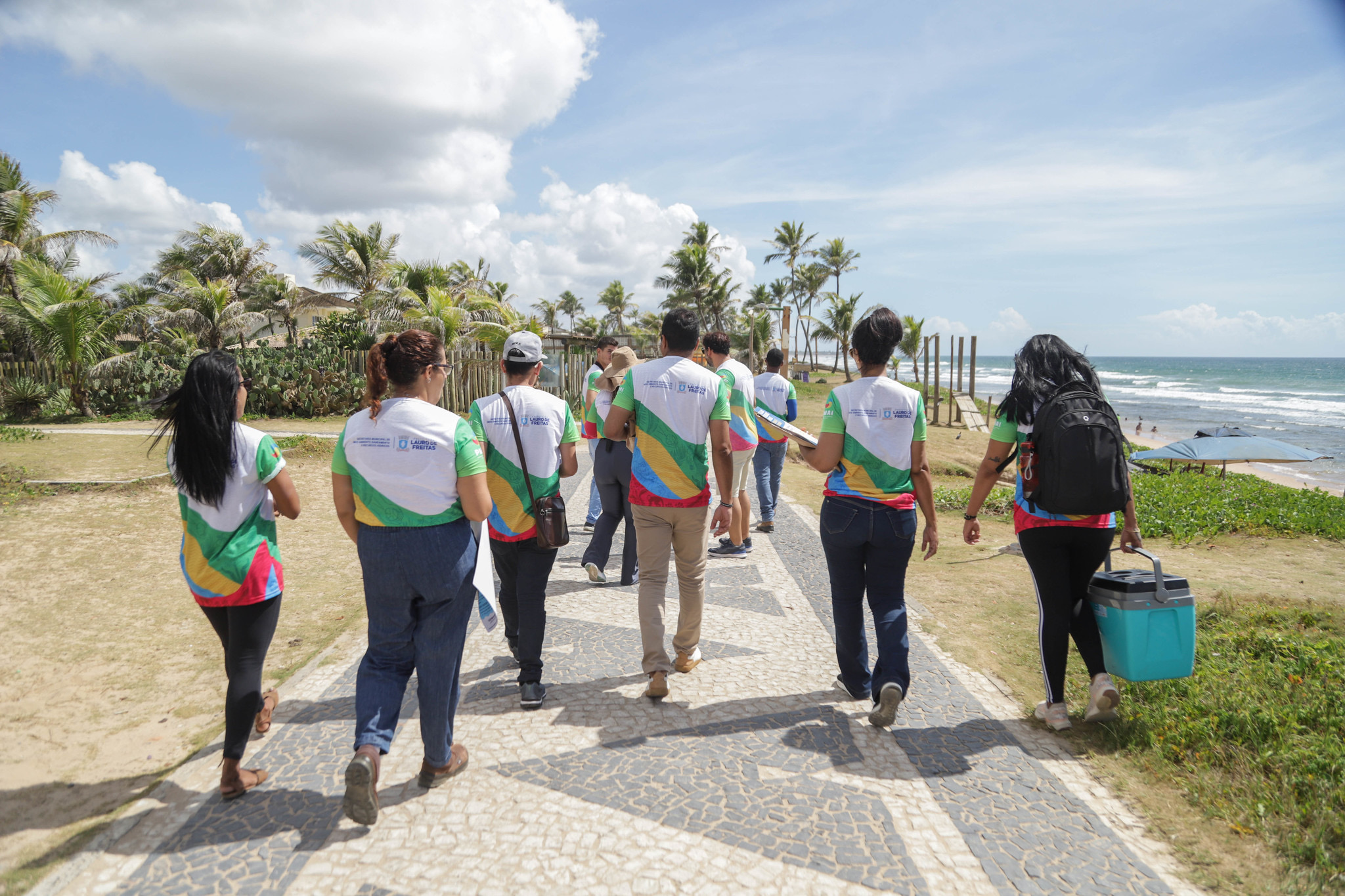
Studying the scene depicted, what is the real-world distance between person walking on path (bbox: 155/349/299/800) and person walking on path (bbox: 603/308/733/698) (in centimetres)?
148

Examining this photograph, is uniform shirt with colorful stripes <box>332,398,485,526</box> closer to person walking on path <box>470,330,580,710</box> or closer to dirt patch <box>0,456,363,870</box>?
person walking on path <box>470,330,580,710</box>

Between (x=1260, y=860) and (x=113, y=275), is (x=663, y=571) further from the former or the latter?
(x=113, y=275)

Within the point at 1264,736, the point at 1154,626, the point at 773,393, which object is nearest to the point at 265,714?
the point at 1154,626

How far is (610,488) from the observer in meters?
5.37

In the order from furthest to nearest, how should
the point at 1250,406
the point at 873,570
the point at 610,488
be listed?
1. the point at 1250,406
2. the point at 610,488
3. the point at 873,570

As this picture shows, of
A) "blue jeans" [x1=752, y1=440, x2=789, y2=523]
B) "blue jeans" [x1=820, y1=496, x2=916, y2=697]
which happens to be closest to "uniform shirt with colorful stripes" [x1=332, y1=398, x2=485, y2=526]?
"blue jeans" [x1=820, y1=496, x2=916, y2=697]

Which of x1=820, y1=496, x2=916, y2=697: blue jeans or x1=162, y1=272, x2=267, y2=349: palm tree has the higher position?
x1=162, y1=272, x2=267, y2=349: palm tree

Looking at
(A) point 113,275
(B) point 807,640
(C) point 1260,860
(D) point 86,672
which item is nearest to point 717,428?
(B) point 807,640

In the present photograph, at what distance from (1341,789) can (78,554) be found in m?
8.42

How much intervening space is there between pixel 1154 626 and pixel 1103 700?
418mm


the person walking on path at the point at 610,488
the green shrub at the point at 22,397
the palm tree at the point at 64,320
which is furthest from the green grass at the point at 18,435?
the person walking on path at the point at 610,488

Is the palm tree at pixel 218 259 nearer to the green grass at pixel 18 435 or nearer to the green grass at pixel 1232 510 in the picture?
the green grass at pixel 18 435

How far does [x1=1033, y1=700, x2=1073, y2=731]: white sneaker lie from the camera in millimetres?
3385

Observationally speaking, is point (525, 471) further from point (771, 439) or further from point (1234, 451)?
point (1234, 451)
